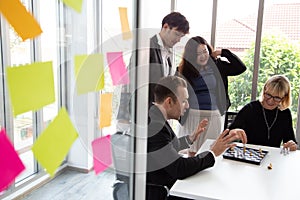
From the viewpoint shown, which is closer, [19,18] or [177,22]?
[19,18]

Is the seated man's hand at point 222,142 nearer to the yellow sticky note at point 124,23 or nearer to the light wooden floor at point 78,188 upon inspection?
the light wooden floor at point 78,188

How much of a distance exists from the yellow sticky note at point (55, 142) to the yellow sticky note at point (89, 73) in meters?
0.13

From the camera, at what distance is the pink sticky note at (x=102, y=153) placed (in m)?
1.09

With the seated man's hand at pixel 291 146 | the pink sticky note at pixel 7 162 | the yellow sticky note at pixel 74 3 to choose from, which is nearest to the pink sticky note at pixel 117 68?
the yellow sticky note at pixel 74 3

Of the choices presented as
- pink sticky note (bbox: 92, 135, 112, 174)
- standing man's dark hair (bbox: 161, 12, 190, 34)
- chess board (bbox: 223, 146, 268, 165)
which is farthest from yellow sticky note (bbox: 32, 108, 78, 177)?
standing man's dark hair (bbox: 161, 12, 190, 34)

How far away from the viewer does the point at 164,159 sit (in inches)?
56.7

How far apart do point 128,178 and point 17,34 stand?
2.82 ft

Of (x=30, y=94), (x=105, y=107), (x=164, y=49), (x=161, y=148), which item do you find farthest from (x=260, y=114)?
(x=30, y=94)

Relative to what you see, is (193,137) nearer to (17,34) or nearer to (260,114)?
(260,114)

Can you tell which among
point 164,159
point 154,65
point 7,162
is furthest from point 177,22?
point 7,162

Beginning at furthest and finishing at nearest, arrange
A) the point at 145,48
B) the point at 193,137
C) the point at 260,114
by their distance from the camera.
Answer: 1. the point at 260,114
2. the point at 193,137
3. the point at 145,48

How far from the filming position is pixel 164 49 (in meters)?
1.99

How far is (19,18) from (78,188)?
92cm

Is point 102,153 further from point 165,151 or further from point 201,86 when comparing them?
point 201,86
